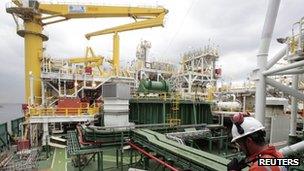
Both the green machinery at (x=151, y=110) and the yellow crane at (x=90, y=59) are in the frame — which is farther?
the yellow crane at (x=90, y=59)

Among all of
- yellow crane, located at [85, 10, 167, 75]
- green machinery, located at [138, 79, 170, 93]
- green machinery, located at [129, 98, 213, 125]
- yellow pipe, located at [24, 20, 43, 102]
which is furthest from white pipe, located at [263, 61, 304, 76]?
yellow pipe, located at [24, 20, 43, 102]

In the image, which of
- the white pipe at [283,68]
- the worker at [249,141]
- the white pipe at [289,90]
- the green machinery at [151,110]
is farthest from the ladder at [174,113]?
the worker at [249,141]

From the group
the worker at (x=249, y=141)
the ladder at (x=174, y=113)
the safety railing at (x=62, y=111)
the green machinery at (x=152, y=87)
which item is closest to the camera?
the worker at (x=249, y=141)

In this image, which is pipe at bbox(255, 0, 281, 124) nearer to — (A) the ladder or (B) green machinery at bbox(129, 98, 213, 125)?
(A) the ladder

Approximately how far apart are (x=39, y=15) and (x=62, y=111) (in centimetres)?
1255

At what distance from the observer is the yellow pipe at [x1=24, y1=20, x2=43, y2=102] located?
2650cm

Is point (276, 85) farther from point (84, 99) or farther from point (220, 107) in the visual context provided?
point (84, 99)

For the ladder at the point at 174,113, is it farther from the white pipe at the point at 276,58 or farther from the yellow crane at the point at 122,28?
the white pipe at the point at 276,58

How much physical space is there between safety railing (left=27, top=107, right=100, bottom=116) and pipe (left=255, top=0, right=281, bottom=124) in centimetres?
1707

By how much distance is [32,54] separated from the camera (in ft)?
88.0

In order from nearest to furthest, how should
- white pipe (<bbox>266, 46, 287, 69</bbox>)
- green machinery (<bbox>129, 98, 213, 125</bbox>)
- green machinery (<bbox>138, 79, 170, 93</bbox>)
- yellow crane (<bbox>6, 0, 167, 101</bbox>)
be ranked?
white pipe (<bbox>266, 46, 287, 69</bbox>), green machinery (<bbox>129, 98, 213, 125</bbox>), green machinery (<bbox>138, 79, 170, 93</bbox>), yellow crane (<bbox>6, 0, 167, 101</bbox>)

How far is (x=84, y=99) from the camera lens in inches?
1065

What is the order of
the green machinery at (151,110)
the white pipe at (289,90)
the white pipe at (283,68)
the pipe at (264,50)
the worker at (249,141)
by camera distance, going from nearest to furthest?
the worker at (249,141) < the white pipe at (283,68) < the pipe at (264,50) < the white pipe at (289,90) < the green machinery at (151,110)

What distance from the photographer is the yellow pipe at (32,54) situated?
86.9 ft
